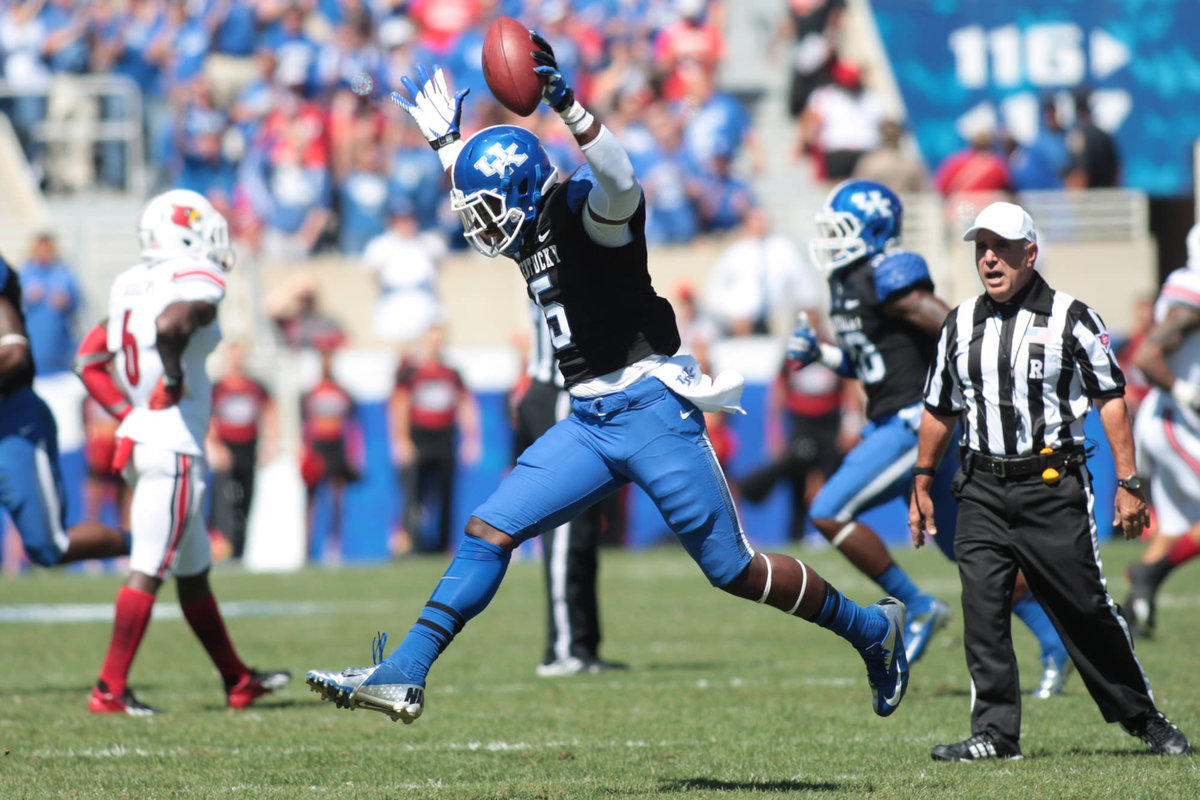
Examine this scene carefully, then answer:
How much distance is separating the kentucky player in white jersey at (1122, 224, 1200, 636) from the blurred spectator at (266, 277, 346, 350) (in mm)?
8612

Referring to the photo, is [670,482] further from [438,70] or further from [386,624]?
[386,624]

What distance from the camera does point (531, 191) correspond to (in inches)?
191

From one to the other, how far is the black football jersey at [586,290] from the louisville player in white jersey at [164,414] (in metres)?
1.93

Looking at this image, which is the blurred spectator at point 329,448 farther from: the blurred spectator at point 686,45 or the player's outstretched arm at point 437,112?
the player's outstretched arm at point 437,112

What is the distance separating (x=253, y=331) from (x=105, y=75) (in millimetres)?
4457

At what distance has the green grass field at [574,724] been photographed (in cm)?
482

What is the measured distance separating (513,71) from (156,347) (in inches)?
93.0

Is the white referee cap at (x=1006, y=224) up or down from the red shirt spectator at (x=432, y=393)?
up

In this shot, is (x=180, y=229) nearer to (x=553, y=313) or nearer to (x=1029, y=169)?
(x=553, y=313)

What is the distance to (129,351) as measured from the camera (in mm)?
6473

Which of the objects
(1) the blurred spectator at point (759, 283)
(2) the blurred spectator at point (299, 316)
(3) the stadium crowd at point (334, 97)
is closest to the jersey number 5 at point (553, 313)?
(1) the blurred spectator at point (759, 283)

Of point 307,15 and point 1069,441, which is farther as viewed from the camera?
point 307,15

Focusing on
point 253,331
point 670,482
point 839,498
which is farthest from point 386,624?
point 253,331

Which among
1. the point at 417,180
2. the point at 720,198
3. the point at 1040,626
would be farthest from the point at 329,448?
the point at 1040,626
